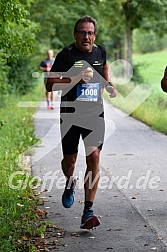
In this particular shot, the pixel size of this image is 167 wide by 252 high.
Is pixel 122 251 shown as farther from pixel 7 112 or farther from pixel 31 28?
pixel 7 112

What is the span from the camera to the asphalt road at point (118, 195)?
6281mm

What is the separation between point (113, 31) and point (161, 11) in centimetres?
844

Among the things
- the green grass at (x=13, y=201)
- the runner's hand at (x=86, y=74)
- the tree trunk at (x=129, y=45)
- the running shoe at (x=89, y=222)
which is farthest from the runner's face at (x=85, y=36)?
the tree trunk at (x=129, y=45)

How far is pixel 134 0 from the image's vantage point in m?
27.6

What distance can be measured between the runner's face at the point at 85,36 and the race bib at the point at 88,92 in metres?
0.36

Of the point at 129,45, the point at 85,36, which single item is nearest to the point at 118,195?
the point at 85,36

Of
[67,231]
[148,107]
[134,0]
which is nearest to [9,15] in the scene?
[67,231]

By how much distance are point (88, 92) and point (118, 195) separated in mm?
2243

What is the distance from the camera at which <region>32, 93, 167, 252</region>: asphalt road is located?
6281mm

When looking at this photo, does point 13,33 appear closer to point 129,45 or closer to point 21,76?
point 21,76

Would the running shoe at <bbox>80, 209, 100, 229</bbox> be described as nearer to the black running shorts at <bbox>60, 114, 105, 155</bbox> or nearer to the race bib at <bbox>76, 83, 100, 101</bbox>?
the black running shorts at <bbox>60, 114, 105, 155</bbox>

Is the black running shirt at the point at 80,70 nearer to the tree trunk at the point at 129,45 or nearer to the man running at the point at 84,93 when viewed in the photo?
the man running at the point at 84,93

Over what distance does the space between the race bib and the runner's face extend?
362 millimetres

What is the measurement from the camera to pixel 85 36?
6.64 metres
